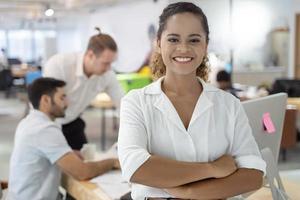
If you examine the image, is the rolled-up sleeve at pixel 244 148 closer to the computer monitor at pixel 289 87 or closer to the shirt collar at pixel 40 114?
the shirt collar at pixel 40 114

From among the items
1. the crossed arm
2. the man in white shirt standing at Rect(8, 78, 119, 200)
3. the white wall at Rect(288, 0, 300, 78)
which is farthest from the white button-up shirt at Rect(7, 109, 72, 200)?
the white wall at Rect(288, 0, 300, 78)

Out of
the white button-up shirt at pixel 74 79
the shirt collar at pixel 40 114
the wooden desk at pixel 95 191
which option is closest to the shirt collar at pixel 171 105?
the wooden desk at pixel 95 191

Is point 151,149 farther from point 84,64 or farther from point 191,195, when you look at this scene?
point 84,64

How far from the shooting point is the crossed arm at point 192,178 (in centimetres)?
133

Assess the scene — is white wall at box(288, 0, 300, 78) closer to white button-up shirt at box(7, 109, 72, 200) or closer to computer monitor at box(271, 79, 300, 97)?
computer monitor at box(271, 79, 300, 97)

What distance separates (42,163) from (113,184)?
0.43 m

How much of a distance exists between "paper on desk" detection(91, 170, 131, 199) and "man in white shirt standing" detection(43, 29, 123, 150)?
1.00 metres

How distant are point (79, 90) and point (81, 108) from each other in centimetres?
15

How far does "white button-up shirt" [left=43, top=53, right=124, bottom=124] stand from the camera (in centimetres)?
329

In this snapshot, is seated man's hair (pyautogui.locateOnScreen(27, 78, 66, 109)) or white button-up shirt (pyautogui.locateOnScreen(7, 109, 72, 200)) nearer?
white button-up shirt (pyautogui.locateOnScreen(7, 109, 72, 200))

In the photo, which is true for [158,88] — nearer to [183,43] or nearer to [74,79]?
[183,43]

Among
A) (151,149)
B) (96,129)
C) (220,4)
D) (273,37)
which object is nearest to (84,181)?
(151,149)

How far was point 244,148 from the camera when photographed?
146 cm

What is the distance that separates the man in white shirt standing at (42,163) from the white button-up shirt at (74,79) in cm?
82
